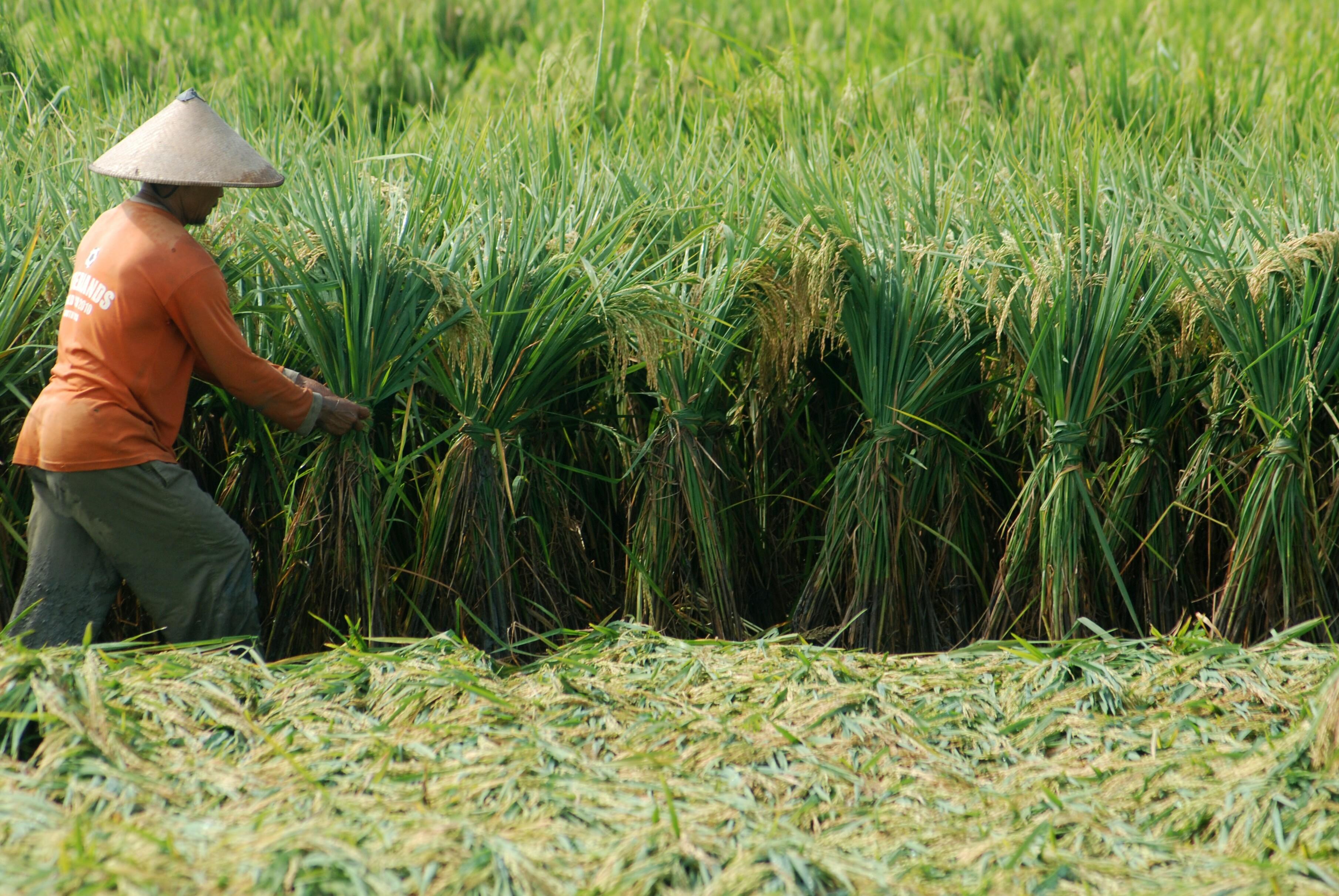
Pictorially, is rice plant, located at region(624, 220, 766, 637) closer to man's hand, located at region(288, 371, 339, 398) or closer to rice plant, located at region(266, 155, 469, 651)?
rice plant, located at region(266, 155, 469, 651)

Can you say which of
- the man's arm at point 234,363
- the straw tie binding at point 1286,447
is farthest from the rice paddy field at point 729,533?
the man's arm at point 234,363

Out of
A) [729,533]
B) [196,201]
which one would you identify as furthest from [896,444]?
[196,201]

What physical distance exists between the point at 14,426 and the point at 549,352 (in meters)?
1.47

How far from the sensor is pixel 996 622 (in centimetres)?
347

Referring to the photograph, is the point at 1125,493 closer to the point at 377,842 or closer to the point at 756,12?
the point at 377,842

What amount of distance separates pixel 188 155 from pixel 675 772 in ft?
6.26

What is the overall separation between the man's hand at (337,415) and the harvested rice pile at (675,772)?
0.58m

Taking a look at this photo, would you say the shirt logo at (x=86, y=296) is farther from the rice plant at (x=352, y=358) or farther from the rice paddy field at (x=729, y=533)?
the rice plant at (x=352, y=358)

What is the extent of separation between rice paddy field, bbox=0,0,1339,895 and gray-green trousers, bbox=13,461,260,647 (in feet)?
0.64

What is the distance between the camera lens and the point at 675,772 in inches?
99.7

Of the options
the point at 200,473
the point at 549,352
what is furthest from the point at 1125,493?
the point at 200,473

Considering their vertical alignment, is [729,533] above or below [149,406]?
below

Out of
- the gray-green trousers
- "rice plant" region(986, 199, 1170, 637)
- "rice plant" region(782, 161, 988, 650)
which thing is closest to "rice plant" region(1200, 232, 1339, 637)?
"rice plant" region(986, 199, 1170, 637)

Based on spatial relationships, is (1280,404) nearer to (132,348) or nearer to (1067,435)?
(1067,435)
